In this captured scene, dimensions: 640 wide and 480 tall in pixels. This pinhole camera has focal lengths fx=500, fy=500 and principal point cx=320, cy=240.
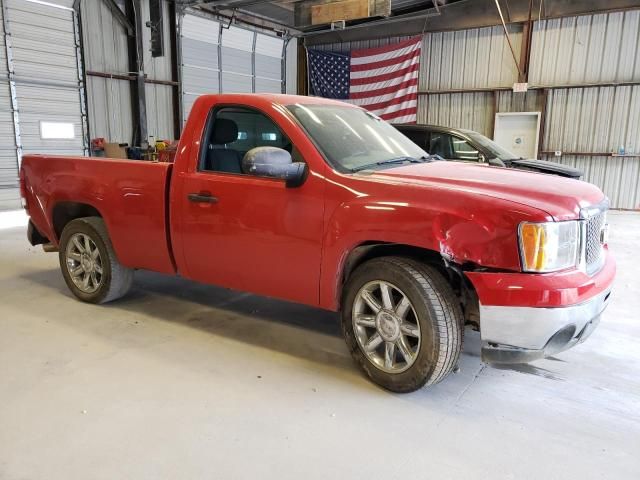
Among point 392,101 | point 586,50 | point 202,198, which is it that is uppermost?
point 586,50

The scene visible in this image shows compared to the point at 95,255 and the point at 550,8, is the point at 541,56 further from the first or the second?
the point at 95,255

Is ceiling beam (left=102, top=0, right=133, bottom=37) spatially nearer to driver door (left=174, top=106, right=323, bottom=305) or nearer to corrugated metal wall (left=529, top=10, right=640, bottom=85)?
corrugated metal wall (left=529, top=10, right=640, bottom=85)

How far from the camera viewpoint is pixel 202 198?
11.6 feet

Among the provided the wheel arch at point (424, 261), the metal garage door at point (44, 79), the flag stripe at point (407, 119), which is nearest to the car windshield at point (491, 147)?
the wheel arch at point (424, 261)

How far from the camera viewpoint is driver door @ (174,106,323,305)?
10.3 feet

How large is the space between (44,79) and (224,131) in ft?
30.8

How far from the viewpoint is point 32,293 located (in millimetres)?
4820

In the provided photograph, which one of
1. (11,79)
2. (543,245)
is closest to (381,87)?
(11,79)

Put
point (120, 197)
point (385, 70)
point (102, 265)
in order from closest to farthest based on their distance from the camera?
point (120, 197) → point (102, 265) → point (385, 70)

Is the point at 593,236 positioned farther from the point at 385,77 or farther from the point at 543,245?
the point at 385,77

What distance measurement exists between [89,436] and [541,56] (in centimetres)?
1380

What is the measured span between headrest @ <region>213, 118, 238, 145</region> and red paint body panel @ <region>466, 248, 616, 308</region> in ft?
6.80

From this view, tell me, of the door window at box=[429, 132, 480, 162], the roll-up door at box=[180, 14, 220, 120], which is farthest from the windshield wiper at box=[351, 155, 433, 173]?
the roll-up door at box=[180, 14, 220, 120]

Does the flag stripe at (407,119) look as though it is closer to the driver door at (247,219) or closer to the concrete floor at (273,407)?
the concrete floor at (273,407)
